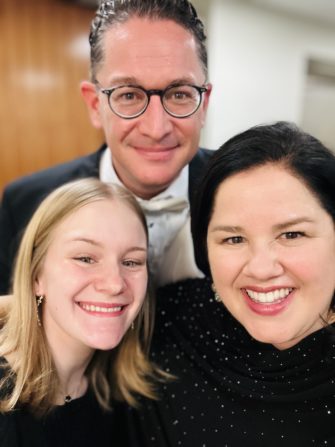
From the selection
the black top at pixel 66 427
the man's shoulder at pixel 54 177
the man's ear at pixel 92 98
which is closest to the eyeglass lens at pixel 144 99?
the man's ear at pixel 92 98

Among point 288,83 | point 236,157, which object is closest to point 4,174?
point 288,83

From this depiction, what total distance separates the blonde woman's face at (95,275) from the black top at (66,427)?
9.3 inches

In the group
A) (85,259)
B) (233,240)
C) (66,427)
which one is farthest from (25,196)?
(233,240)

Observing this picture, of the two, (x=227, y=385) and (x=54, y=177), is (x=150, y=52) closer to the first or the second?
(x=54, y=177)

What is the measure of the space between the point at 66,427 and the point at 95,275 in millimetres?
488

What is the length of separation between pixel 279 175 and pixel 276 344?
0.48 meters

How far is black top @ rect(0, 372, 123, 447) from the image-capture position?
3.81 feet

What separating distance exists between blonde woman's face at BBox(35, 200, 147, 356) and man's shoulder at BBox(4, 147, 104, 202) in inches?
23.8

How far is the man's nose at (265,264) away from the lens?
1009mm

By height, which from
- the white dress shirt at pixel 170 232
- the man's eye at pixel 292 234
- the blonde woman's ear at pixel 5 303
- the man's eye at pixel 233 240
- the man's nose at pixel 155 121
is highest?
the man's nose at pixel 155 121

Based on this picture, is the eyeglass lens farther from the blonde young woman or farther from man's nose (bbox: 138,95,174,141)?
the blonde young woman

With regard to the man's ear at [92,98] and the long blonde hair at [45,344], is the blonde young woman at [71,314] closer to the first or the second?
the long blonde hair at [45,344]

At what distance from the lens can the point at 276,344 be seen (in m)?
1.17

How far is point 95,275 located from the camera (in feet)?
4.04
